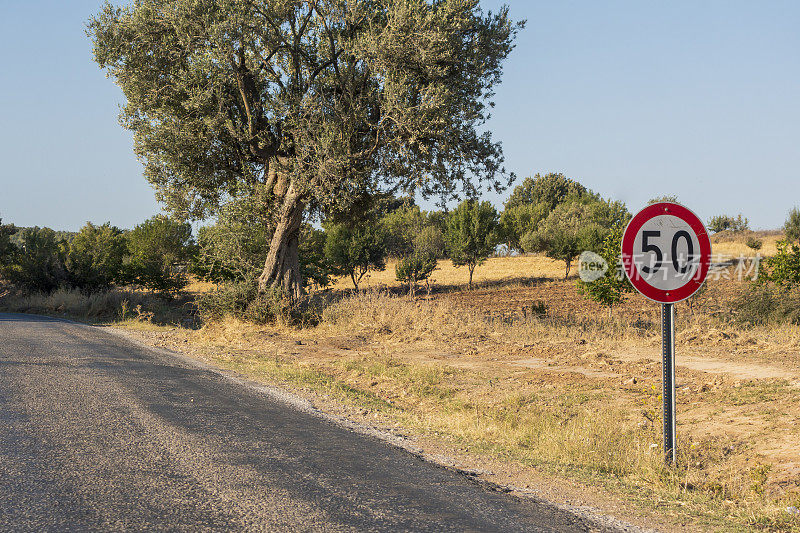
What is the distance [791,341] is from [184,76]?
1725 centimetres

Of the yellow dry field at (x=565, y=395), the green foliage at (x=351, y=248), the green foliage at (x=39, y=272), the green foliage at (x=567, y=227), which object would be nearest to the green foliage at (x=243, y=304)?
the yellow dry field at (x=565, y=395)

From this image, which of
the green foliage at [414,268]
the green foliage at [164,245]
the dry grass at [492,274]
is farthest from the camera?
the dry grass at [492,274]

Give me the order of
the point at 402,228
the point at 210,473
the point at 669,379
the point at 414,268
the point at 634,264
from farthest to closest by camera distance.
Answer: the point at 402,228
the point at 414,268
the point at 669,379
the point at 634,264
the point at 210,473

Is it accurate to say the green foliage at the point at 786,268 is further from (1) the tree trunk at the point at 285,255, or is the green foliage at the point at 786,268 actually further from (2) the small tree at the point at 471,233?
(2) the small tree at the point at 471,233

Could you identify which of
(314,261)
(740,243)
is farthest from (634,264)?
(740,243)

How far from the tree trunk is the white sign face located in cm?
1459

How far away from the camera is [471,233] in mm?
50375

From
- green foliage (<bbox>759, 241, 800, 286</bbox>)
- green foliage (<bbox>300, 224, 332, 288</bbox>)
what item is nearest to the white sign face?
green foliage (<bbox>759, 241, 800, 286</bbox>)

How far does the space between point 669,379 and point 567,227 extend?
2184 inches

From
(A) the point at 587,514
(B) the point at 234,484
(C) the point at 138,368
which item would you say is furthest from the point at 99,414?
(A) the point at 587,514

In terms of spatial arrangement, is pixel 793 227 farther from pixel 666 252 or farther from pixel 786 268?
pixel 666 252

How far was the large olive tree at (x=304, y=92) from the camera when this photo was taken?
16.3 meters

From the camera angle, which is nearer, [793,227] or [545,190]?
[793,227]

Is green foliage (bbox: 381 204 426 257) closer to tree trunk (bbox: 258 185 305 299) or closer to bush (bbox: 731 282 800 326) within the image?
tree trunk (bbox: 258 185 305 299)
